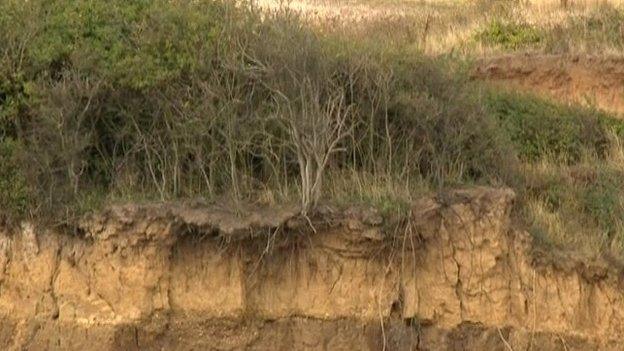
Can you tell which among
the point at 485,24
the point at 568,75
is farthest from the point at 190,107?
the point at 485,24

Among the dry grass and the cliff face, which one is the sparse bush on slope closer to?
the cliff face

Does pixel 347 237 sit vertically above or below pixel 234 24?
below

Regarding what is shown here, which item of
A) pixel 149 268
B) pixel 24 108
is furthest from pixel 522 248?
pixel 24 108

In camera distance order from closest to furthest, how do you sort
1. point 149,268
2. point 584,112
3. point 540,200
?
1. point 149,268
2. point 540,200
3. point 584,112

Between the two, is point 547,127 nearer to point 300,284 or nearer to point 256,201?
point 256,201

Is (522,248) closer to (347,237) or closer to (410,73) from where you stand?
(347,237)

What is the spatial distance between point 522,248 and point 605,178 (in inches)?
111

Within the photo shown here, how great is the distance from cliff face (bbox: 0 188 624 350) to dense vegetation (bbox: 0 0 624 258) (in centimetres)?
40

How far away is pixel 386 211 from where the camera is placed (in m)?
11.5

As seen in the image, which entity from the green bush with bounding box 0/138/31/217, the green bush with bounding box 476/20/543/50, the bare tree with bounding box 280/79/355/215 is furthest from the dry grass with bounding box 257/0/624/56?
the green bush with bounding box 0/138/31/217

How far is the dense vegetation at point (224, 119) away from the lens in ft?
38.3

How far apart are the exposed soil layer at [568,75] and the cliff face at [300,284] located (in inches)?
305

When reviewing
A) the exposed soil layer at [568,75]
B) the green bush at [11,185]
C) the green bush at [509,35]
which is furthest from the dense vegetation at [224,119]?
the green bush at [509,35]

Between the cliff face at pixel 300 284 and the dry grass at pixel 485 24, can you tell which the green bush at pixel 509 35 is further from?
the cliff face at pixel 300 284
